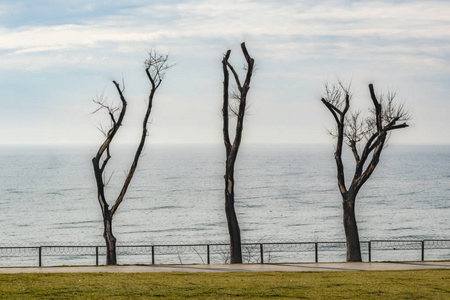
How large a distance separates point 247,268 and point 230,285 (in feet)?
14.5

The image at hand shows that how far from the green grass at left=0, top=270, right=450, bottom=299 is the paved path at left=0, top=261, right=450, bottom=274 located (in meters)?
1.45

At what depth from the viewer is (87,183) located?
15175 cm

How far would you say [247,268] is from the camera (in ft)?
78.5

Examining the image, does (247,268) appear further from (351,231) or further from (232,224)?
(351,231)

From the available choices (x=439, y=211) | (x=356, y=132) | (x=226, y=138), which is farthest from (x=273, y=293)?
(x=439, y=211)

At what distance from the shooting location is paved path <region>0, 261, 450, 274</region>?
76.2 ft

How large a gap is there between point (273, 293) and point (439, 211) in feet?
254

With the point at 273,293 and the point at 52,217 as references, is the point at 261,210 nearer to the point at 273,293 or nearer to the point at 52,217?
the point at 52,217

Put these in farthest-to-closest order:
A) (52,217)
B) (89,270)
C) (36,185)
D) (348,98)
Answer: (36,185) → (52,217) → (348,98) → (89,270)

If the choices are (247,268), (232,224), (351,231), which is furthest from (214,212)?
(247,268)

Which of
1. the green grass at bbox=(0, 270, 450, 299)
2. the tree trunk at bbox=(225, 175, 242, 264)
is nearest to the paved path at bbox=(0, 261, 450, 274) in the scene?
the green grass at bbox=(0, 270, 450, 299)

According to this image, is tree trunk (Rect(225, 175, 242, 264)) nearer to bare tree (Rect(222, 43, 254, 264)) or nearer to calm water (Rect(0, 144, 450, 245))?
bare tree (Rect(222, 43, 254, 264))

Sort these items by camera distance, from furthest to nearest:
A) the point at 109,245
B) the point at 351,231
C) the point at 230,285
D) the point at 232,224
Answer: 1. the point at 232,224
2. the point at 109,245
3. the point at 351,231
4. the point at 230,285

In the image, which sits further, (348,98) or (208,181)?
(208,181)
